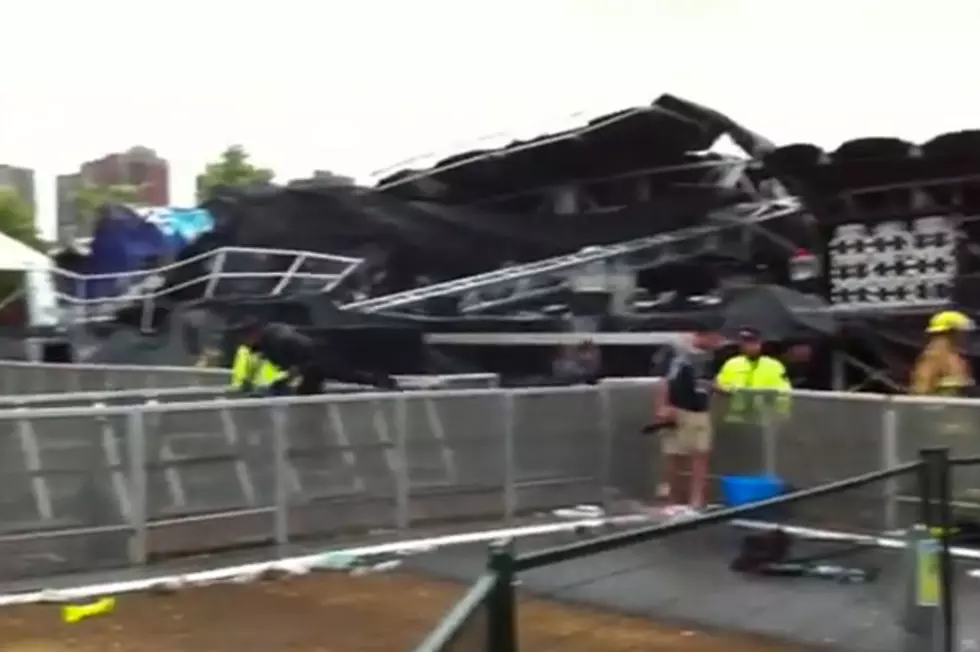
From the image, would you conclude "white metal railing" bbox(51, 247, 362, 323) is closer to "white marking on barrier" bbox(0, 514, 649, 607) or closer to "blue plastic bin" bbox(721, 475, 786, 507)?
"white marking on barrier" bbox(0, 514, 649, 607)

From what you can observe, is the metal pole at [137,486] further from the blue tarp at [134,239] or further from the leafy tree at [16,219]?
the leafy tree at [16,219]

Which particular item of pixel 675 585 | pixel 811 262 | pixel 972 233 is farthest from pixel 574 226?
pixel 675 585

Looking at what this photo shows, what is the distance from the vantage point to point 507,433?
14.6 metres

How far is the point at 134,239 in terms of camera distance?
36406 millimetres

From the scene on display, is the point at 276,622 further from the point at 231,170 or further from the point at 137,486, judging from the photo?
the point at 231,170

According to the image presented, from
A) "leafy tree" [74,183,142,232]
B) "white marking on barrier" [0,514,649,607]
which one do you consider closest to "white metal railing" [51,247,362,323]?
"white marking on barrier" [0,514,649,607]

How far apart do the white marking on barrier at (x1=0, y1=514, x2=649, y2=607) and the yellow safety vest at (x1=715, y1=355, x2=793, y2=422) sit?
1.41 m

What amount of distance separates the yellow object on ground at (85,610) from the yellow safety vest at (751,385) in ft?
21.5

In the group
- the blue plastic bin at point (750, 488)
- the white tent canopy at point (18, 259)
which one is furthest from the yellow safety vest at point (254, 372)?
the white tent canopy at point (18, 259)

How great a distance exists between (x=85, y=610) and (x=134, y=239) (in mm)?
27103

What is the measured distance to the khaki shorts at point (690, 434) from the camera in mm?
14383

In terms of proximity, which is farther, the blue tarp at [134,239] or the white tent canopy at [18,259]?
the blue tarp at [134,239]

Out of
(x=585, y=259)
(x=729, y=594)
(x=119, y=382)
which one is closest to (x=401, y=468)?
(x=729, y=594)

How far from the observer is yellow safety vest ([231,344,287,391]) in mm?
15258
